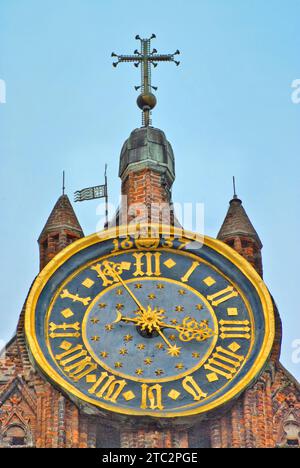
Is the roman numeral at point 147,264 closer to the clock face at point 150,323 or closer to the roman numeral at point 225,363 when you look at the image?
the clock face at point 150,323

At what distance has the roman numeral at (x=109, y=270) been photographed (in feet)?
128

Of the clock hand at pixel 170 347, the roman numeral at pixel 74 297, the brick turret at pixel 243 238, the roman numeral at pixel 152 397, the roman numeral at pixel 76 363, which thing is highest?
the brick turret at pixel 243 238

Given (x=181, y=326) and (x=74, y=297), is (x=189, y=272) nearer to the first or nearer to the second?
(x=181, y=326)

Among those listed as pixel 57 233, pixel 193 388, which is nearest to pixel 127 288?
pixel 57 233

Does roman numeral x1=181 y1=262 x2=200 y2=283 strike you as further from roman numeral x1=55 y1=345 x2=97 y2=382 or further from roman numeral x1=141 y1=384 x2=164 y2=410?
roman numeral x1=141 y1=384 x2=164 y2=410

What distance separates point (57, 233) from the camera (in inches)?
1587

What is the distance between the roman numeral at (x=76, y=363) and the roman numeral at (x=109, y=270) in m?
1.42

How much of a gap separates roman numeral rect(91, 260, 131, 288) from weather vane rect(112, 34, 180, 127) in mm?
4197

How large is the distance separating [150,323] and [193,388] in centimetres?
132

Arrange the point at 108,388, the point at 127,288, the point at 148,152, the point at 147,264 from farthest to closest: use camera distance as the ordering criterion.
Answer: the point at 148,152 → the point at 147,264 → the point at 127,288 → the point at 108,388

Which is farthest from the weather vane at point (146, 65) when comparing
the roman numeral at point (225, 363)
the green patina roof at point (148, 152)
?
the roman numeral at point (225, 363)

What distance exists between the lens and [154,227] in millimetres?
39594

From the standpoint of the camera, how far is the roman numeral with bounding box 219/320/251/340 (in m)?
38.4
